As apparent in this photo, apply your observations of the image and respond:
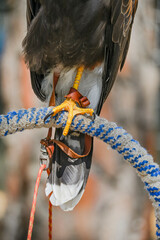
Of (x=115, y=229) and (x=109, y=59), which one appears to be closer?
(x=109, y=59)

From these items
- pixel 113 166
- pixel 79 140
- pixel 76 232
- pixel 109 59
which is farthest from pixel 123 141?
pixel 76 232

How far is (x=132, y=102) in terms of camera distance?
7.94 ft

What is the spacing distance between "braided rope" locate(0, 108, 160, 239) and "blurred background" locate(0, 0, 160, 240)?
1210mm

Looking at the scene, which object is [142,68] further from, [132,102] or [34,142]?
[34,142]

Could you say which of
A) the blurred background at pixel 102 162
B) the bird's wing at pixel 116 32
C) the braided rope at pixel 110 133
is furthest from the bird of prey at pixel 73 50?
the blurred background at pixel 102 162

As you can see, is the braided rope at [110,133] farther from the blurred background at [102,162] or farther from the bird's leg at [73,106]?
the blurred background at [102,162]

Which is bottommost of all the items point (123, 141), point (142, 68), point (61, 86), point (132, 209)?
point (123, 141)

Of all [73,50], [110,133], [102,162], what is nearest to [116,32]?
[73,50]

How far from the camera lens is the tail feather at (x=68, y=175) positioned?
4.65 ft

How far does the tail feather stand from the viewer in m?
1.42

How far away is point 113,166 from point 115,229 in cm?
48

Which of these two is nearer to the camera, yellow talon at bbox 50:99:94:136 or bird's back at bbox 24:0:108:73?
yellow talon at bbox 50:99:94:136

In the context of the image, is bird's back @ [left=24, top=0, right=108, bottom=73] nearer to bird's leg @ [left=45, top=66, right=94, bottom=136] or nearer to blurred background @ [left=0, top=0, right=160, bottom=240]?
bird's leg @ [left=45, top=66, right=94, bottom=136]

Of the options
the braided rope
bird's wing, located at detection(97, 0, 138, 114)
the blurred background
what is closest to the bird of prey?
bird's wing, located at detection(97, 0, 138, 114)
